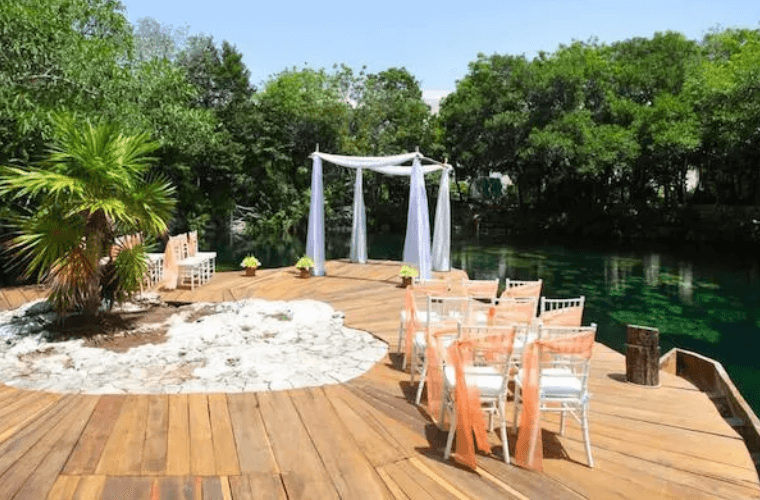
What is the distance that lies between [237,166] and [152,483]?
27.1m

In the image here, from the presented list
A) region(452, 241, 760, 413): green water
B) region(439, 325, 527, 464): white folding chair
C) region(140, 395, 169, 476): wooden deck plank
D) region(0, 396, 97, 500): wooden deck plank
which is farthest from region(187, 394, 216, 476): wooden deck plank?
region(452, 241, 760, 413): green water

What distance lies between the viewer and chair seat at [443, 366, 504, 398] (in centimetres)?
438

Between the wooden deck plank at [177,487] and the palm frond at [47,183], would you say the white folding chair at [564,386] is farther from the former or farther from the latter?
the palm frond at [47,183]

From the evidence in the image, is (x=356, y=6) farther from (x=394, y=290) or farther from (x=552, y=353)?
(x=552, y=353)

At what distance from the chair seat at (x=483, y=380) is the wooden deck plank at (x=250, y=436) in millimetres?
1415

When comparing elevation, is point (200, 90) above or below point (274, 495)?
above

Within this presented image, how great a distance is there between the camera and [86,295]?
759 cm

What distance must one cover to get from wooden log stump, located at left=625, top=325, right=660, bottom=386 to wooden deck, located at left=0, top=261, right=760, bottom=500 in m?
0.15

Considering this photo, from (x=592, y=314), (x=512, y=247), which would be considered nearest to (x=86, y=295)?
(x=592, y=314)

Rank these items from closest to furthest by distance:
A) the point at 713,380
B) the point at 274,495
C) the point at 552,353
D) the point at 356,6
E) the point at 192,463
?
1. the point at 274,495
2. the point at 192,463
3. the point at 552,353
4. the point at 713,380
5. the point at 356,6

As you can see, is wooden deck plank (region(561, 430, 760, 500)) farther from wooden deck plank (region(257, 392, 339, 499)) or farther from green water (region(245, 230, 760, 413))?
→ green water (region(245, 230, 760, 413))

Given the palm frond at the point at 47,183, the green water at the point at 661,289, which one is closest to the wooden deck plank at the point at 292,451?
the palm frond at the point at 47,183

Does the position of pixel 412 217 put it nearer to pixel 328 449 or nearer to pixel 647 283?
pixel 328 449

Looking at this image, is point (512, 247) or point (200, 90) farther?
point (200, 90)
